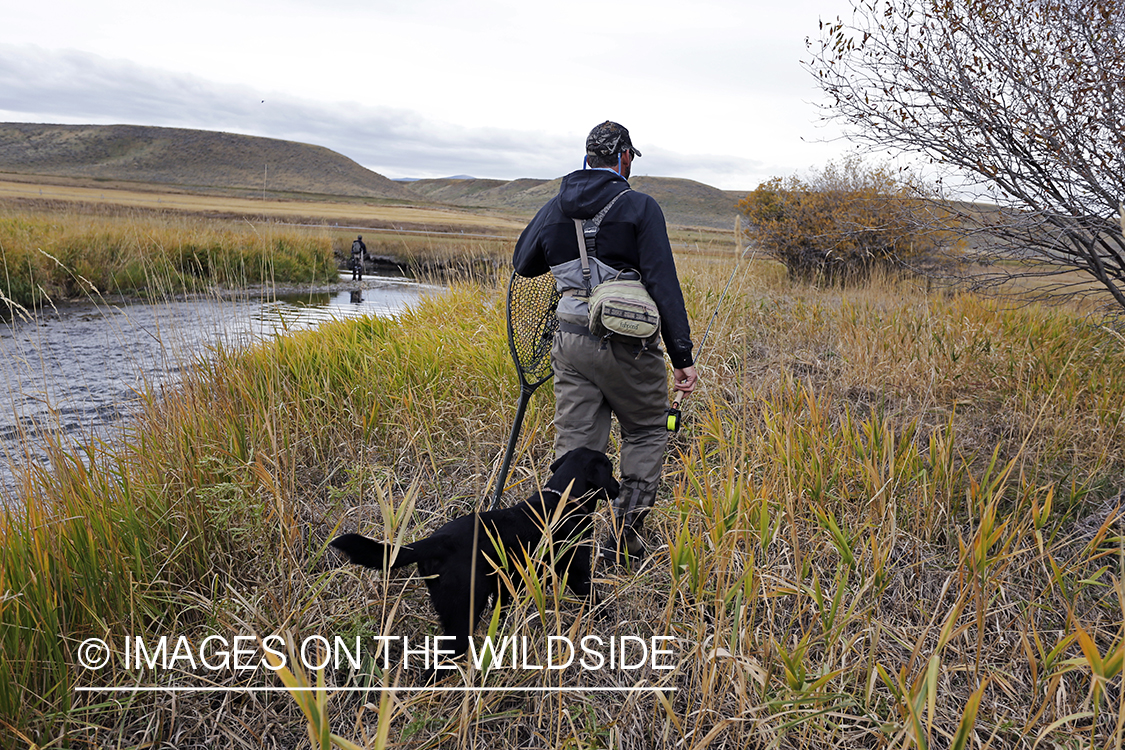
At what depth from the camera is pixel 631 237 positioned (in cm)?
247

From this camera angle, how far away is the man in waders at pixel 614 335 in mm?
2451

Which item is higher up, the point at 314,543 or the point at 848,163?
the point at 848,163

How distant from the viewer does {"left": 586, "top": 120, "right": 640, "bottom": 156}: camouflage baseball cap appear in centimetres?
255

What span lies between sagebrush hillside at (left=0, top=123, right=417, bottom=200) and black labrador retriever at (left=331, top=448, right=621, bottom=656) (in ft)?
347

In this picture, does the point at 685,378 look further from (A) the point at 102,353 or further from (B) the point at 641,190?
(B) the point at 641,190

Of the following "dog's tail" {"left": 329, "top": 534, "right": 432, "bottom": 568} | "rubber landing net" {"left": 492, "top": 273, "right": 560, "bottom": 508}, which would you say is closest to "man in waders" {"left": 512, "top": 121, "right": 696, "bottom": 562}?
"rubber landing net" {"left": 492, "top": 273, "right": 560, "bottom": 508}

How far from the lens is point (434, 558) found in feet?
5.93

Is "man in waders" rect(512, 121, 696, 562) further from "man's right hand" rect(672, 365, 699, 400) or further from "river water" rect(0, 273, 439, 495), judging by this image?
"river water" rect(0, 273, 439, 495)

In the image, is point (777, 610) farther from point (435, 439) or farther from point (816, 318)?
point (816, 318)

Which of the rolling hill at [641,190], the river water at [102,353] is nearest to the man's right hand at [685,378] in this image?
the river water at [102,353]

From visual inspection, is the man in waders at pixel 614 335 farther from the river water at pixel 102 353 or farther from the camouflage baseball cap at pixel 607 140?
the river water at pixel 102 353

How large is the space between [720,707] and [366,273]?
21165mm

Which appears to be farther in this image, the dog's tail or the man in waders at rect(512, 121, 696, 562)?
the man in waders at rect(512, 121, 696, 562)

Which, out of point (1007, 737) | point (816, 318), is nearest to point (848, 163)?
point (816, 318)
